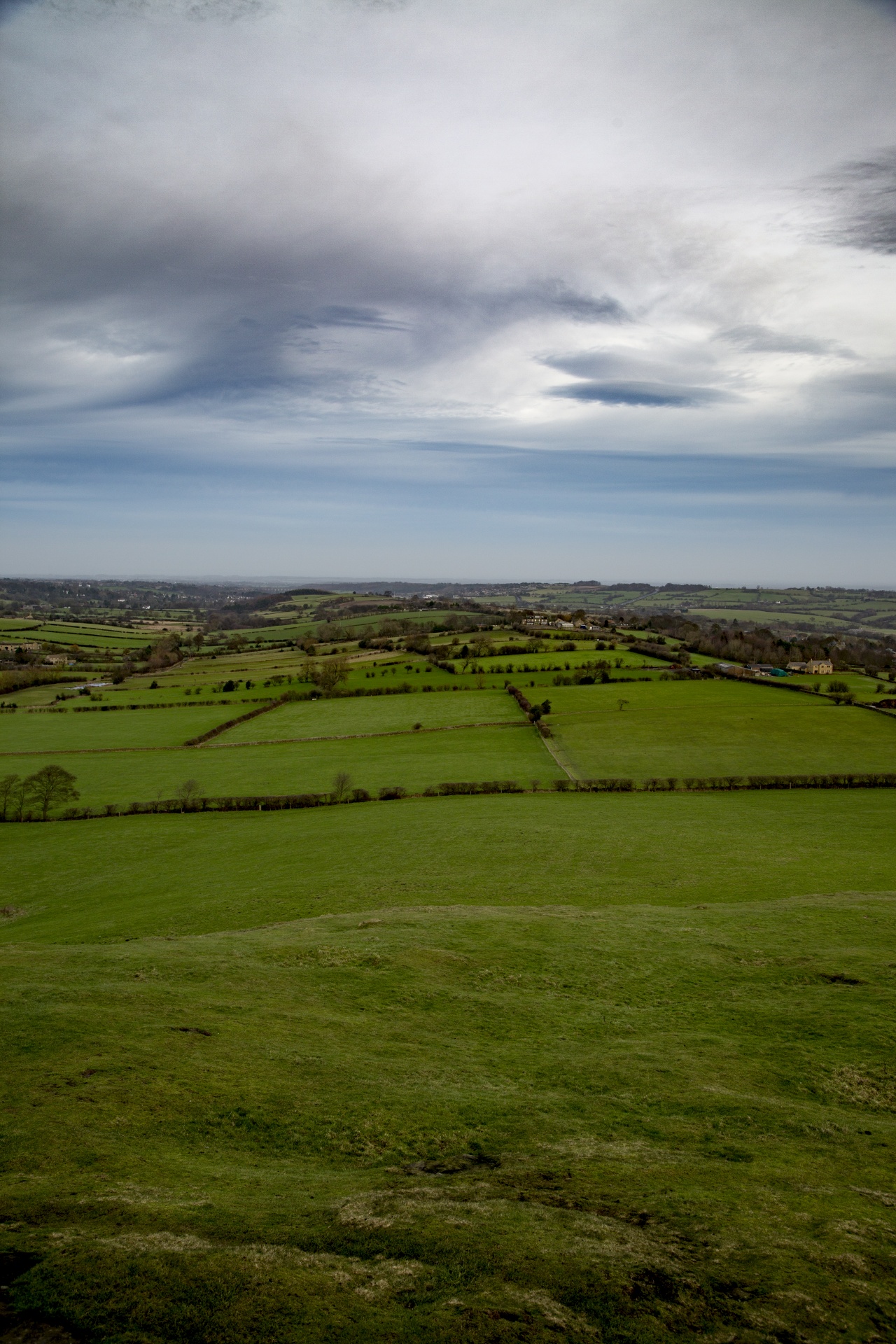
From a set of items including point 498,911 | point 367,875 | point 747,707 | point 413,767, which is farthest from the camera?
point 747,707

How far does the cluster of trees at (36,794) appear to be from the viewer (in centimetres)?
4697

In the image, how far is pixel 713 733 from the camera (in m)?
65.7

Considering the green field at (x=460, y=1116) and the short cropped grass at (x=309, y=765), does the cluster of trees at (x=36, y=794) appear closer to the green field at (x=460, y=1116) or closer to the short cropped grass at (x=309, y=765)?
the short cropped grass at (x=309, y=765)

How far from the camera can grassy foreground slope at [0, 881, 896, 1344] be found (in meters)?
8.21

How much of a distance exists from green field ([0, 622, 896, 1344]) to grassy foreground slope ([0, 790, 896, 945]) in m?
0.30

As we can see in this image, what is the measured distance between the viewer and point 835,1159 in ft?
39.6

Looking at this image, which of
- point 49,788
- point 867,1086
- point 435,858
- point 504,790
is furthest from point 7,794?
point 867,1086

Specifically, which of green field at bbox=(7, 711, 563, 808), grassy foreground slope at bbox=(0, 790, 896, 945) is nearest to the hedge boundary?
grassy foreground slope at bbox=(0, 790, 896, 945)

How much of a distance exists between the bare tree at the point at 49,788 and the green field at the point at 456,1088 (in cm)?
788

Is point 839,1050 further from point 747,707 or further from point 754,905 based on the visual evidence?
point 747,707

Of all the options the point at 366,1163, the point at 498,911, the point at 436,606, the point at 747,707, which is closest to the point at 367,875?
the point at 498,911

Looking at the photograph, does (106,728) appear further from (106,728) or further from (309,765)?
(309,765)

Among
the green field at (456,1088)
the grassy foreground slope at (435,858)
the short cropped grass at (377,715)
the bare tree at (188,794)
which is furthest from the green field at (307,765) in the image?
the green field at (456,1088)

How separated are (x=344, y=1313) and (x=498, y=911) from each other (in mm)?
18408
